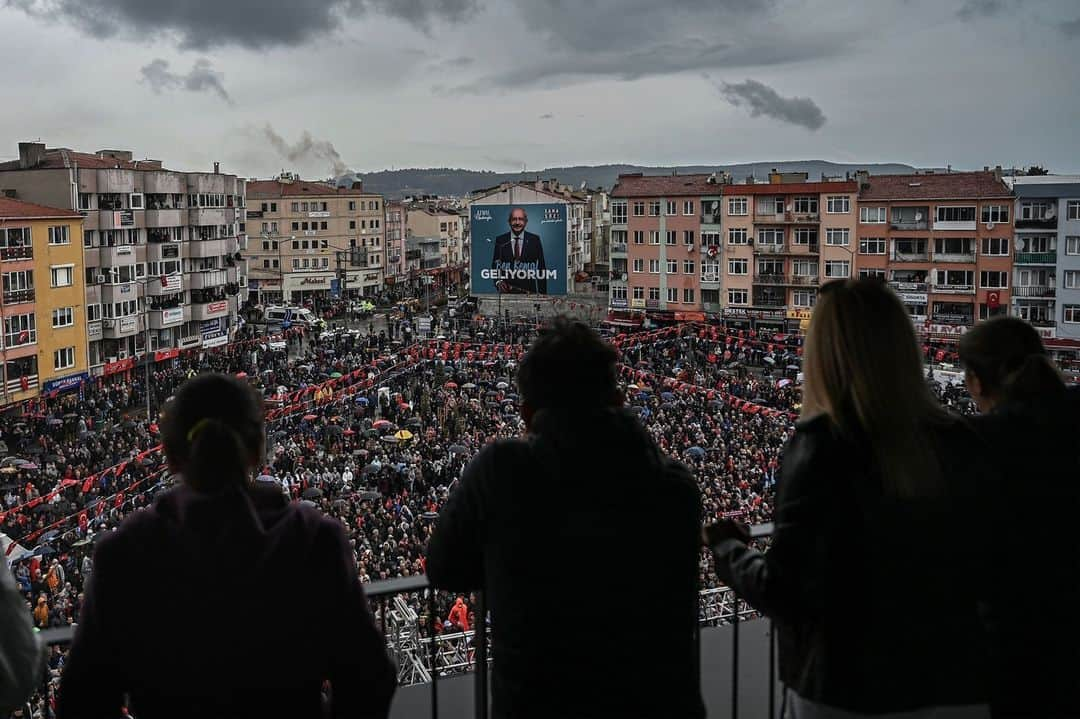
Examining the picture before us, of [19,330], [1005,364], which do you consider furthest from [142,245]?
[1005,364]

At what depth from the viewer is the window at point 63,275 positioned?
2952cm

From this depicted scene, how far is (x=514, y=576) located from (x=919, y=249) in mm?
37232

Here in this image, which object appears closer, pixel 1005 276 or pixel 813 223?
pixel 1005 276

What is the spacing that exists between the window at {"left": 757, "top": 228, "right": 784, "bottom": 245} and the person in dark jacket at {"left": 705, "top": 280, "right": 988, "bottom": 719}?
38.5 metres

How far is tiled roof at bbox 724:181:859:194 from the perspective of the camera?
1479 inches

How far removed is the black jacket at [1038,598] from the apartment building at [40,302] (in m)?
27.5

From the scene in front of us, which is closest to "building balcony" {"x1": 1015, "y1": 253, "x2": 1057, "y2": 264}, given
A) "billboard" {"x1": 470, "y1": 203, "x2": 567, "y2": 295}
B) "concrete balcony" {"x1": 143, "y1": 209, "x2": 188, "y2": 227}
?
"billboard" {"x1": 470, "y1": 203, "x2": 567, "y2": 295}

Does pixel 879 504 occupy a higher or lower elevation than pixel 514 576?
higher

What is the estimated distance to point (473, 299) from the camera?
168 ft

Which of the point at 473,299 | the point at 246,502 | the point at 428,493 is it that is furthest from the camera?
the point at 473,299

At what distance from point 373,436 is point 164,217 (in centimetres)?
1816

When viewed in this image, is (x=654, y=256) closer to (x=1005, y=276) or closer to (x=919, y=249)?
(x=919, y=249)

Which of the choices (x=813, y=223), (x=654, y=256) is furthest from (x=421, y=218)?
(x=813, y=223)

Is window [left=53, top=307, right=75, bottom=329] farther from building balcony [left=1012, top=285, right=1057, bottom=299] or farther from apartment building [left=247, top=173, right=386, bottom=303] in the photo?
building balcony [left=1012, top=285, right=1057, bottom=299]
